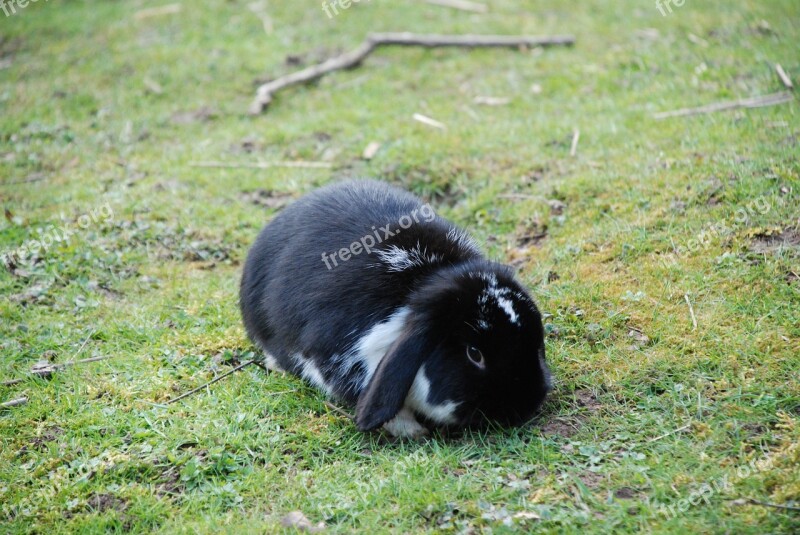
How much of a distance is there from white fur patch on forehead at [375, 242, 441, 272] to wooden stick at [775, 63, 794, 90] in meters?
4.02

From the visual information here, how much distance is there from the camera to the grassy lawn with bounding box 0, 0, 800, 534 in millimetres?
3221

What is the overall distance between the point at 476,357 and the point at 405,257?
0.67m

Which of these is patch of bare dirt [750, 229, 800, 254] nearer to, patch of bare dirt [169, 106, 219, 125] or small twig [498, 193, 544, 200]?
small twig [498, 193, 544, 200]

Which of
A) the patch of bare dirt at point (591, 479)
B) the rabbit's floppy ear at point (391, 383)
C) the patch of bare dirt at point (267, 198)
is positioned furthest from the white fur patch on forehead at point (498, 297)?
the patch of bare dirt at point (267, 198)

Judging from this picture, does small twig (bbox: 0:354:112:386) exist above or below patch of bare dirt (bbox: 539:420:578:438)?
above

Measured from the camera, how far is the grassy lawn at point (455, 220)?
322 cm

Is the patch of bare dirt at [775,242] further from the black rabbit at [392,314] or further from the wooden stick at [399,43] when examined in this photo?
the wooden stick at [399,43]

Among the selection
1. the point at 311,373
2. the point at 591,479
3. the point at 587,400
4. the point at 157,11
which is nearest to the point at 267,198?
the point at 311,373

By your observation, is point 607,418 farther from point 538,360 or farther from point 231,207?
point 231,207

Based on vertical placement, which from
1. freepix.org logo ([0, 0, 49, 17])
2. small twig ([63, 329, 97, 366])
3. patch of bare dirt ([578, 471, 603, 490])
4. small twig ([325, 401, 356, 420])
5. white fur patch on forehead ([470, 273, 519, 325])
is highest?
freepix.org logo ([0, 0, 49, 17])

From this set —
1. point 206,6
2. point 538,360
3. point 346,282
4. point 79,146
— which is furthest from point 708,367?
point 206,6

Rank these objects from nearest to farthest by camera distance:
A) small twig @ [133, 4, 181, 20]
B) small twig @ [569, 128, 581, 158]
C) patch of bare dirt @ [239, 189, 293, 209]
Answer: small twig @ [569, 128, 581, 158] → patch of bare dirt @ [239, 189, 293, 209] → small twig @ [133, 4, 181, 20]

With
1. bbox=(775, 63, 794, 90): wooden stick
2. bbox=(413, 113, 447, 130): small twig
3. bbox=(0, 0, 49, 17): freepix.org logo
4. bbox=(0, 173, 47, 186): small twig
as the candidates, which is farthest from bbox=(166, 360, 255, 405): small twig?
bbox=(0, 0, 49, 17): freepix.org logo

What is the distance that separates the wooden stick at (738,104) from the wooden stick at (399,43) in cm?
234
